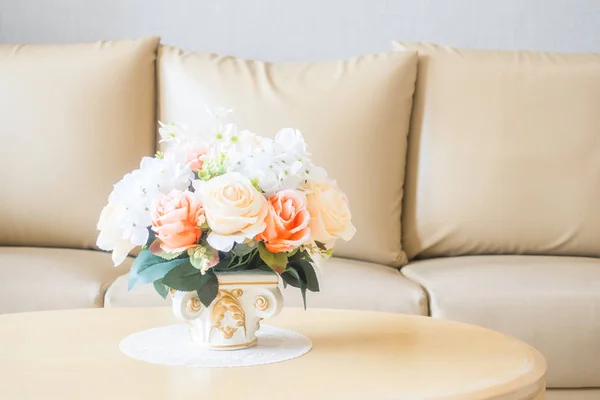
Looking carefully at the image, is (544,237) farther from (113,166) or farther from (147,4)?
(147,4)

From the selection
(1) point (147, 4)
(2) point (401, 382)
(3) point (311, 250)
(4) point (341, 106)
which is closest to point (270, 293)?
(3) point (311, 250)

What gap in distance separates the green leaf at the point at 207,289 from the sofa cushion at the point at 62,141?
120 centimetres

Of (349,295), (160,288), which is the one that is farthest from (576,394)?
(160,288)

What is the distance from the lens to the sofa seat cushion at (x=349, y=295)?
5.86 ft

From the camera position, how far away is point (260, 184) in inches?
43.9

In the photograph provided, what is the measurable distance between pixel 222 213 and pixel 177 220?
0.06 metres

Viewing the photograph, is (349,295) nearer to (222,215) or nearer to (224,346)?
(224,346)

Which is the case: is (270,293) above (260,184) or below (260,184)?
below

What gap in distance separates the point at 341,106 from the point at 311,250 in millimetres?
1178

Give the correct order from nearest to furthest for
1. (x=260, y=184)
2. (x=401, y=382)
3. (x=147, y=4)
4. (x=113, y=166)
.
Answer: (x=401, y=382) < (x=260, y=184) < (x=113, y=166) < (x=147, y=4)

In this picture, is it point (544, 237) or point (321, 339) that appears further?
point (544, 237)

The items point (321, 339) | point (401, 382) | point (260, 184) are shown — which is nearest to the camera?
point (401, 382)

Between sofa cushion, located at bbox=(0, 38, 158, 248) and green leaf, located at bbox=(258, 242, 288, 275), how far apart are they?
122cm

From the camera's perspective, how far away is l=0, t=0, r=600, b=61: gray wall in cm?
278
